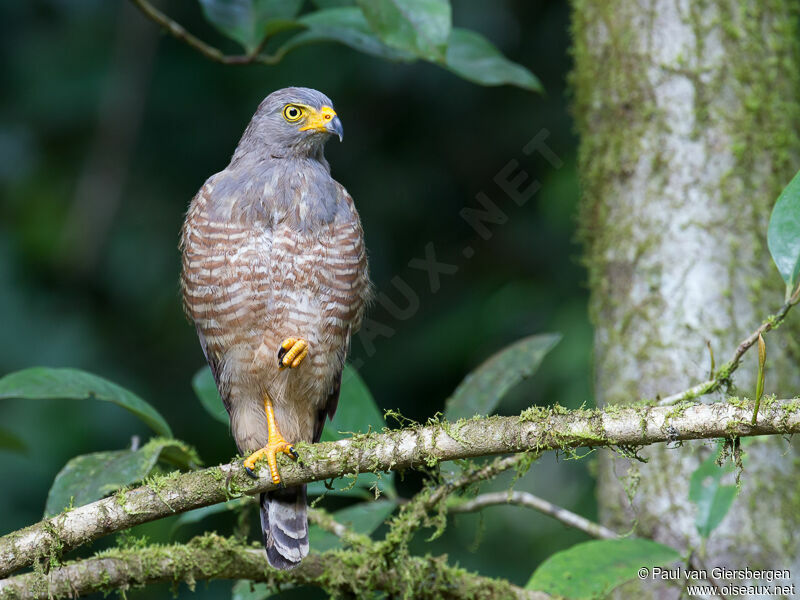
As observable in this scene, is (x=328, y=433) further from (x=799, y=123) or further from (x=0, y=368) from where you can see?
(x=0, y=368)

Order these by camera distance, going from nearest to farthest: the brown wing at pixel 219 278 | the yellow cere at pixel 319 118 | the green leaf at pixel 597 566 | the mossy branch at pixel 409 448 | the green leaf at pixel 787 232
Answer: the mossy branch at pixel 409 448
the green leaf at pixel 787 232
the green leaf at pixel 597 566
the brown wing at pixel 219 278
the yellow cere at pixel 319 118

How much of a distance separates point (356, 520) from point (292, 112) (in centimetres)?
140

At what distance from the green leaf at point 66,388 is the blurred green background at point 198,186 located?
221 centimetres

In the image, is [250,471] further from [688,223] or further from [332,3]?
[332,3]

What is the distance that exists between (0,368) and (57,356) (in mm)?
373

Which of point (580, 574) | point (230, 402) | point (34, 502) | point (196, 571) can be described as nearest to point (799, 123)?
point (580, 574)

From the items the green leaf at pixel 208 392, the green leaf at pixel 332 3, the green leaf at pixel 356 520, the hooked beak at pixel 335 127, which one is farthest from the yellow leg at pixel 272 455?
the green leaf at pixel 332 3

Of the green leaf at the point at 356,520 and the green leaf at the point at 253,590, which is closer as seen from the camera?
the green leaf at the point at 253,590

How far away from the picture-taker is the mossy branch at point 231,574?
2.32 meters

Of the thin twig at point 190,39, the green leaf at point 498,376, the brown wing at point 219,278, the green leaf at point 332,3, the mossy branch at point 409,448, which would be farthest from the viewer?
the green leaf at point 332,3

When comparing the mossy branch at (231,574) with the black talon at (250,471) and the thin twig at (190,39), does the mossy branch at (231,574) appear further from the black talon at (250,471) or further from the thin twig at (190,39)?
the thin twig at (190,39)

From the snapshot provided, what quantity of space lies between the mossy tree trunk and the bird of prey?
0.91 meters

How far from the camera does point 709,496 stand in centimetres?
251

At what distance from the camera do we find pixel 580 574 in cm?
245
